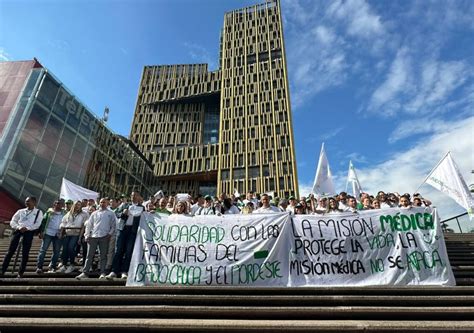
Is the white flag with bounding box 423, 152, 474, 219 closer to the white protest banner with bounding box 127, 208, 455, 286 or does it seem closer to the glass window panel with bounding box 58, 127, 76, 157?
the white protest banner with bounding box 127, 208, 455, 286

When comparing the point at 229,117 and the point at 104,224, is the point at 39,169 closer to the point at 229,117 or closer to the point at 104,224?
the point at 104,224

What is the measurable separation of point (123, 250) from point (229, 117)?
51988 millimetres

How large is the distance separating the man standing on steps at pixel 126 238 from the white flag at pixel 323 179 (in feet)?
22.2

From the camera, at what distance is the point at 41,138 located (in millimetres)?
20328

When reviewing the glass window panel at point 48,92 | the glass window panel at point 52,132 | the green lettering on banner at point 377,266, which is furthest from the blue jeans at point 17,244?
the glass window panel at point 48,92

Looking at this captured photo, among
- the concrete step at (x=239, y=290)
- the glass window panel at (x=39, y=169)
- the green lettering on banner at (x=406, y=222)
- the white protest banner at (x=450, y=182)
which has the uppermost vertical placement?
the glass window panel at (x=39, y=169)

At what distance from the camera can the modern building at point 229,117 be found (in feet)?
168

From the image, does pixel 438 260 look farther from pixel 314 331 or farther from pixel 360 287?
pixel 314 331

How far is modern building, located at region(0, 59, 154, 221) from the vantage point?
714 inches

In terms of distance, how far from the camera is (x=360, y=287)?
470 cm

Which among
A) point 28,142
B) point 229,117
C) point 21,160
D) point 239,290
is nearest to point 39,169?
point 21,160

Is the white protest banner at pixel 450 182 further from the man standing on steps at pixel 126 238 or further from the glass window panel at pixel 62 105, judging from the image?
the glass window panel at pixel 62 105

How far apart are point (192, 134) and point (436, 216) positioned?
5770 cm

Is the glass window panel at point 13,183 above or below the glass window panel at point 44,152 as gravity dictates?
below
